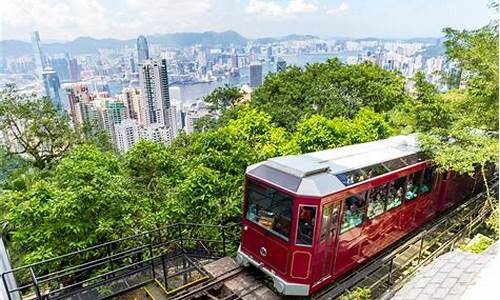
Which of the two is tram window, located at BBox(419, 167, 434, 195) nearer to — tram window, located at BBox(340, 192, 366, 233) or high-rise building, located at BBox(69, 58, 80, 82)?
tram window, located at BBox(340, 192, 366, 233)

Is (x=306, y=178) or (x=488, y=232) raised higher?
(x=306, y=178)

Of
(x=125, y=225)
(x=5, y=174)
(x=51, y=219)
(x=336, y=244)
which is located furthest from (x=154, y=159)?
(x=5, y=174)

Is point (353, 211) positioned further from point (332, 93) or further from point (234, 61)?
point (234, 61)

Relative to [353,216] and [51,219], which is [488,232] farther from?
[51,219]

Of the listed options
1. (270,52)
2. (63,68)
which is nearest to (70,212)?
(270,52)

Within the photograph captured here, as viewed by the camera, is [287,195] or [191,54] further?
[191,54]

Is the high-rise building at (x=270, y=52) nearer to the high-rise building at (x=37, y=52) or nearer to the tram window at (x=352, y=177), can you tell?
the high-rise building at (x=37, y=52)

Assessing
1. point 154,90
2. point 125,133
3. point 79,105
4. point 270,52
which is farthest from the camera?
point 154,90
